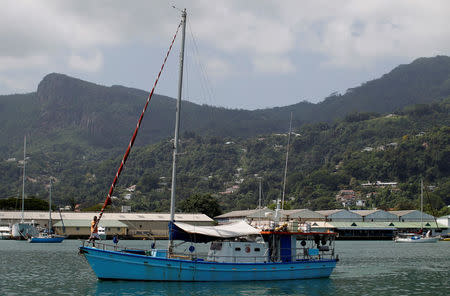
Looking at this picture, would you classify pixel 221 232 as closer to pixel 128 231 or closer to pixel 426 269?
pixel 426 269

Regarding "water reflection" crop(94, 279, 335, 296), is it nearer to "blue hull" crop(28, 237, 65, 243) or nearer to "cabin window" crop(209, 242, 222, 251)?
"cabin window" crop(209, 242, 222, 251)

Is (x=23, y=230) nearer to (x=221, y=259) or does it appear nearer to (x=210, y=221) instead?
(x=210, y=221)

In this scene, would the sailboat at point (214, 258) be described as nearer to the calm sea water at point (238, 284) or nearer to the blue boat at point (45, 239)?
the calm sea water at point (238, 284)

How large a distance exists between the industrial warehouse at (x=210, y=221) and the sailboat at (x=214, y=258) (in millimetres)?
69368

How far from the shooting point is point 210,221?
144 m

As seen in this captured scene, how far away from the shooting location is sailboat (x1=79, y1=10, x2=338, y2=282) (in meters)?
37.6

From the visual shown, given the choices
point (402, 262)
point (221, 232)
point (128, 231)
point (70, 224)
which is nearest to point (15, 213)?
point (70, 224)

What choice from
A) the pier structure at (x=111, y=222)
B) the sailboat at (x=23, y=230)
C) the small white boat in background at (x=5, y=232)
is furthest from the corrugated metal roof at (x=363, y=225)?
the small white boat in background at (x=5, y=232)

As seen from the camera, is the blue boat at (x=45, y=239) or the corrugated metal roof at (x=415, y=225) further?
the corrugated metal roof at (x=415, y=225)

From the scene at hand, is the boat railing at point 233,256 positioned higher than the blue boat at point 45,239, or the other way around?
the boat railing at point 233,256

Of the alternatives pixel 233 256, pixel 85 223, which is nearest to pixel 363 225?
pixel 85 223

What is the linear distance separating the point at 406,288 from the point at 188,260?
51.7 ft

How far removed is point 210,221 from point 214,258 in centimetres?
10498

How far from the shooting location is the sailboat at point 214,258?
37.6 metres
